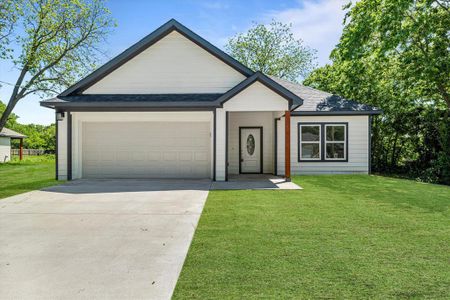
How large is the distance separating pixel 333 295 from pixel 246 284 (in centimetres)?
84

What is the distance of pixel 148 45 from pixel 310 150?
27.1 ft

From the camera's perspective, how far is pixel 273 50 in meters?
34.9

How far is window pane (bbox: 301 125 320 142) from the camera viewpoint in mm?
14680

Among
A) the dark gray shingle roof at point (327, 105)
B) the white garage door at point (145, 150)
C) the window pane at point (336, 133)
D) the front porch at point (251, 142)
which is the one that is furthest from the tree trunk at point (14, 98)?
the window pane at point (336, 133)

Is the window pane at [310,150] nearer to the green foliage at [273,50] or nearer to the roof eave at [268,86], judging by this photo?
the roof eave at [268,86]

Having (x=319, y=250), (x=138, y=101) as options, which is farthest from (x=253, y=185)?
(x=319, y=250)

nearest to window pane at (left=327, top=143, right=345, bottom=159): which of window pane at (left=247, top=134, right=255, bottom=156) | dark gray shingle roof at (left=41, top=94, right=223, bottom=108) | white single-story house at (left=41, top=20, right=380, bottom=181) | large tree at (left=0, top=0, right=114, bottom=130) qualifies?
white single-story house at (left=41, top=20, right=380, bottom=181)

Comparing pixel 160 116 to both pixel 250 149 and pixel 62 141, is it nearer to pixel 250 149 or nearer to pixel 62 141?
pixel 62 141

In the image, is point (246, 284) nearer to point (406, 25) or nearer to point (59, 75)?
point (406, 25)

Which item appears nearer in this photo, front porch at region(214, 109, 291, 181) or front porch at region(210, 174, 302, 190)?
front porch at region(210, 174, 302, 190)

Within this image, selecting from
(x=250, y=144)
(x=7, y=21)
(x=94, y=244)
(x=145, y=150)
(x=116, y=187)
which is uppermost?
(x=7, y=21)

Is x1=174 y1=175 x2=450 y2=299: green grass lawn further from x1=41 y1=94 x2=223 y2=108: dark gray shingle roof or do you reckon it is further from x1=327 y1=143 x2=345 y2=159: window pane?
x1=327 y1=143 x2=345 y2=159: window pane

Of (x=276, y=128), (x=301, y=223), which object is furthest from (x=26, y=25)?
(x=301, y=223)

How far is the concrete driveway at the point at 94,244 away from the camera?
3.40 m
